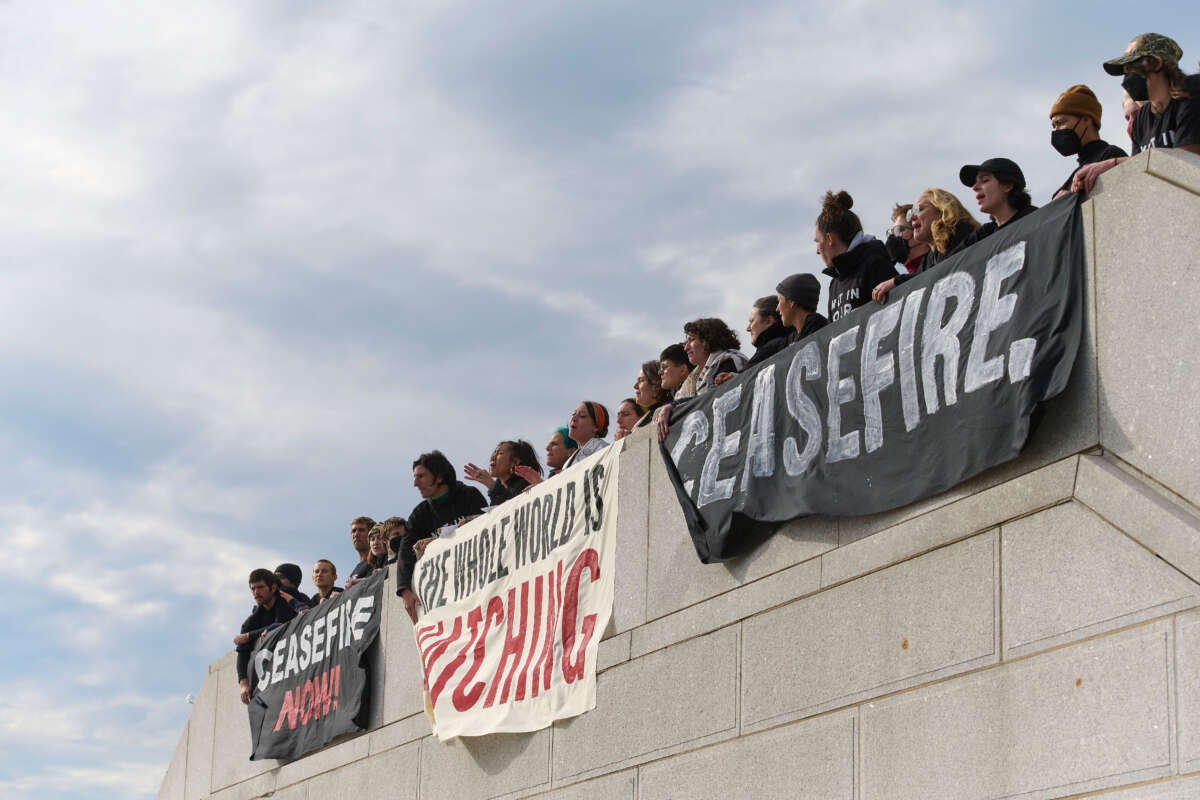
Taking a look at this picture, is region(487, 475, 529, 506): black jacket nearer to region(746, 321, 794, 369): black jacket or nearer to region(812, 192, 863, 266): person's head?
region(746, 321, 794, 369): black jacket

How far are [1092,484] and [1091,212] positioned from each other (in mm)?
1283

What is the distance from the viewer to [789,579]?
9.10 meters

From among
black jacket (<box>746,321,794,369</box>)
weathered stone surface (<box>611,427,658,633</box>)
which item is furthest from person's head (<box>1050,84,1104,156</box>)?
weathered stone surface (<box>611,427,658,633</box>)

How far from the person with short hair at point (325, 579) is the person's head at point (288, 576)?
125cm

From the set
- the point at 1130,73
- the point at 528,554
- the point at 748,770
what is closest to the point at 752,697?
the point at 748,770

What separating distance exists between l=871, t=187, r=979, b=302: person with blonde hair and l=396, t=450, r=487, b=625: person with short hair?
18.8ft

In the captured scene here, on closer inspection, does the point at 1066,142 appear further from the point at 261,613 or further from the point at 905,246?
the point at 261,613

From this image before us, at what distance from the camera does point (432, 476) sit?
1394cm

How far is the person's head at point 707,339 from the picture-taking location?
35.0 feet

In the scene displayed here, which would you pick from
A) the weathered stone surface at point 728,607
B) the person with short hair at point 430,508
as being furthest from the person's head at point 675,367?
the person with short hair at point 430,508

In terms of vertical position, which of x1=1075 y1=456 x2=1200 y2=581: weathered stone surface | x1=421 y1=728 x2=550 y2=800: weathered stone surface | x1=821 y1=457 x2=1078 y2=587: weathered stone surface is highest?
x1=821 y1=457 x2=1078 y2=587: weathered stone surface

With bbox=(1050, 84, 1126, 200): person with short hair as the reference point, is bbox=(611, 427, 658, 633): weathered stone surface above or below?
below

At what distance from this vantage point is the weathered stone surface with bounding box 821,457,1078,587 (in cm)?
738

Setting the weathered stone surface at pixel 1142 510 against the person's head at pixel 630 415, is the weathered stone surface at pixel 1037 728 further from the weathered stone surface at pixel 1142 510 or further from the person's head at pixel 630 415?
the person's head at pixel 630 415
